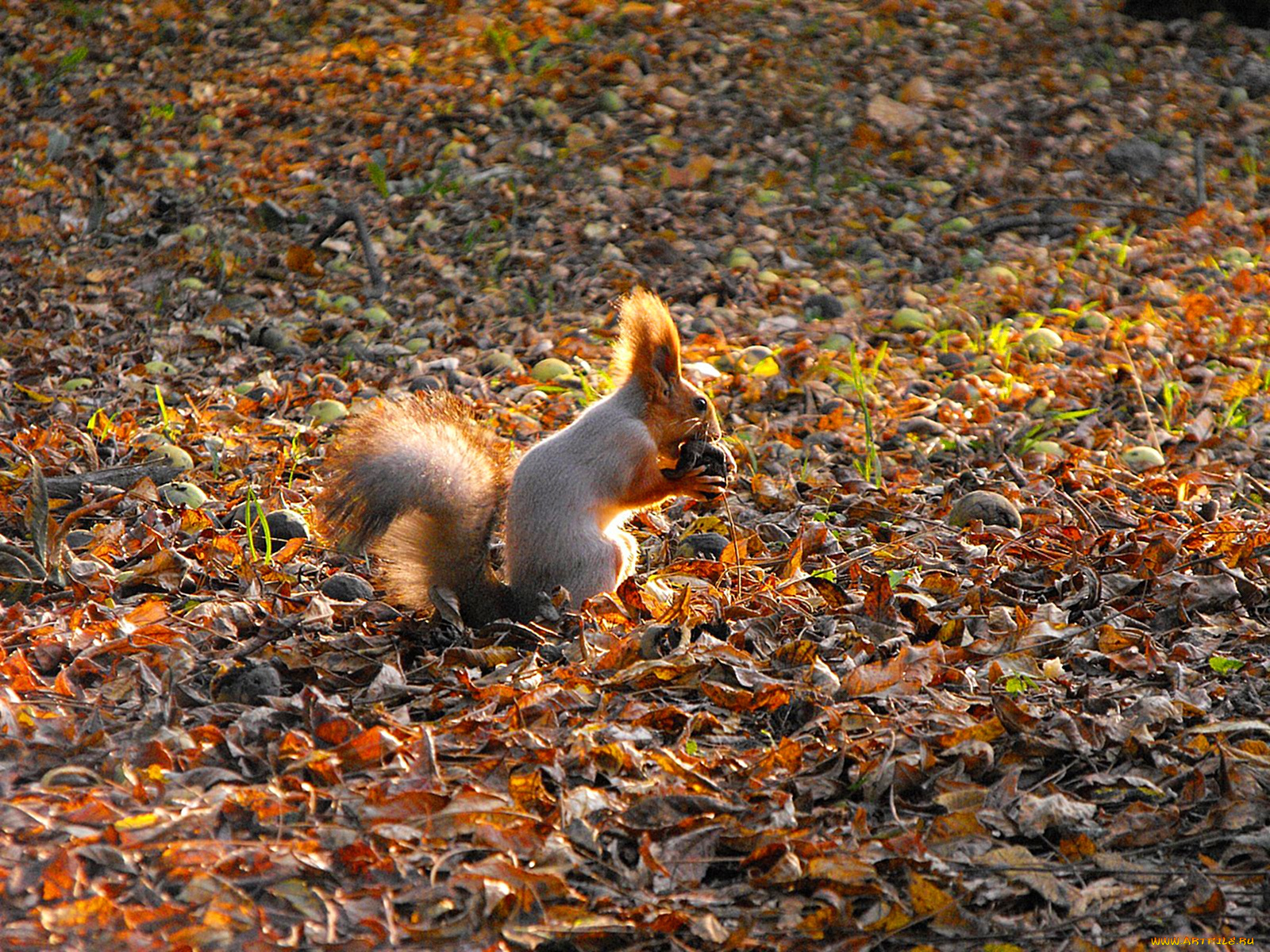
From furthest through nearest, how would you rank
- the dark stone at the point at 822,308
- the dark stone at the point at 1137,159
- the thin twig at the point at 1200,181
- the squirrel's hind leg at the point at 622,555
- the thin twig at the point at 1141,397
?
the dark stone at the point at 1137,159, the thin twig at the point at 1200,181, the dark stone at the point at 822,308, the thin twig at the point at 1141,397, the squirrel's hind leg at the point at 622,555

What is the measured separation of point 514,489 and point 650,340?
44cm

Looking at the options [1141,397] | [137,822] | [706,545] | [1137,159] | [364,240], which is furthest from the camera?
[1137,159]

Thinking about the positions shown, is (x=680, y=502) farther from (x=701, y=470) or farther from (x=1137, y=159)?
(x=1137, y=159)

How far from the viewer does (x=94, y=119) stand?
19.5 ft

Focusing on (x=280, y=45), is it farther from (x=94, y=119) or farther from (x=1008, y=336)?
(x=1008, y=336)

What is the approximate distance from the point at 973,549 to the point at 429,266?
2869mm

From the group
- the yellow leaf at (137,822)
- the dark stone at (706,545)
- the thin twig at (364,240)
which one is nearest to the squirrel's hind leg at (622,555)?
the dark stone at (706,545)

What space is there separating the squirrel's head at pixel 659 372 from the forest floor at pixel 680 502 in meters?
0.31

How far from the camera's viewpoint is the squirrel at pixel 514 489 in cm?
245

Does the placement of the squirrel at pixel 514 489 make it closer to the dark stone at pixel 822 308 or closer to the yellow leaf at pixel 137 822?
the yellow leaf at pixel 137 822

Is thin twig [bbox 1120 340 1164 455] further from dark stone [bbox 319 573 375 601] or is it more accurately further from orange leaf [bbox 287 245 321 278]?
orange leaf [bbox 287 245 321 278]

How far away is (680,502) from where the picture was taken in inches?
136

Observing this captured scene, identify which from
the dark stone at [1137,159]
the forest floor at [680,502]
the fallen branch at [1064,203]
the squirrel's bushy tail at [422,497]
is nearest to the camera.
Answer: the forest floor at [680,502]

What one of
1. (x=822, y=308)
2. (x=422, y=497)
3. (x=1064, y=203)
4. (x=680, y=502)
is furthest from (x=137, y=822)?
(x=1064, y=203)
